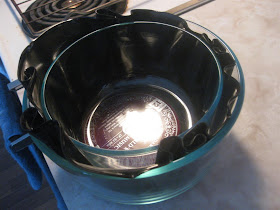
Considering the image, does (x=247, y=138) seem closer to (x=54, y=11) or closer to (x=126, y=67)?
(x=126, y=67)

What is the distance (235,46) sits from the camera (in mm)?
474

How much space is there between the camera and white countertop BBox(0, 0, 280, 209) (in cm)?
30

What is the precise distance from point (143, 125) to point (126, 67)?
14cm

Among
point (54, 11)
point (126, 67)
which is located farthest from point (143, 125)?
point (54, 11)

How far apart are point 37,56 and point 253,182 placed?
1.15ft

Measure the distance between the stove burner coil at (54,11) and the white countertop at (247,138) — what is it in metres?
0.04

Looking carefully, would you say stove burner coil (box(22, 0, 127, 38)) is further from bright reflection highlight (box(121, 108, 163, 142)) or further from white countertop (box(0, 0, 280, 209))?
bright reflection highlight (box(121, 108, 163, 142))

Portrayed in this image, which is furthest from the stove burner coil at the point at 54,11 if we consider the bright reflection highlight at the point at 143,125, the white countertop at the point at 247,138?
the bright reflection highlight at the point at 143,125

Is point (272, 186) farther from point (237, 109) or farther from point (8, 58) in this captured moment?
point (8, 58)

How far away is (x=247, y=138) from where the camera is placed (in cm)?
35

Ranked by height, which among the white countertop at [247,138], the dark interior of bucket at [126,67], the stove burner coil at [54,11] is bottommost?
the white countertop at [247,138]

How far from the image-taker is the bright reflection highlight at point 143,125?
1.28 feet

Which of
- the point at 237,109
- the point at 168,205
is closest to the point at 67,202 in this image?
the point at 168,205

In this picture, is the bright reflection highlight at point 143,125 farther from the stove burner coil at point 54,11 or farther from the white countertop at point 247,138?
the stove burner coil at point 54,11
